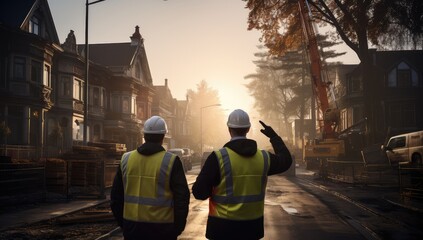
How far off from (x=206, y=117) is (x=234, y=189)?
9478 centimetres

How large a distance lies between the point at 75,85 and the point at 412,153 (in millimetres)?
22788

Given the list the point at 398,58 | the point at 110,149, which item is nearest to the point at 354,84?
the point at 398,58

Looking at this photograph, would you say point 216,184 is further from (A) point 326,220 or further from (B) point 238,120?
(A) point 326,220

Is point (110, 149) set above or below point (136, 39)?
below

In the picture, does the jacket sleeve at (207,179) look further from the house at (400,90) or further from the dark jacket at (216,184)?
the house at (400,90)

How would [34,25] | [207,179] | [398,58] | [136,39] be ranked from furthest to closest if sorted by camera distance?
[136,39] → [398,58] → [34,25] → [207,179]

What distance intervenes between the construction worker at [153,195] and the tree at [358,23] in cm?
2186

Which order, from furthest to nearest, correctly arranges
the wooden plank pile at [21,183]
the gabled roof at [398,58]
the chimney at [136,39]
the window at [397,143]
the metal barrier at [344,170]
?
the chimney at [136,39] → the gabled roof at [398,58] → the window at [397,143] → the metal barrier at [344,170] → the wooden plank pile at [21,183]

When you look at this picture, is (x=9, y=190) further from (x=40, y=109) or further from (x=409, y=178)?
(x=40, y=109)

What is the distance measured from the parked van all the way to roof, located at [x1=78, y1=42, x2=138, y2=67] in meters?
27.3

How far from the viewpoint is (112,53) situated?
4738cm

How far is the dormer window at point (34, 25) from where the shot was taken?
95.3ft

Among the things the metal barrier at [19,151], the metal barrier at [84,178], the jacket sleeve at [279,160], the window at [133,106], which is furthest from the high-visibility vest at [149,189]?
the window at [133,106]

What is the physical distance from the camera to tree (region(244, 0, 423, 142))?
959 inches
